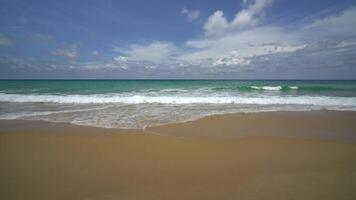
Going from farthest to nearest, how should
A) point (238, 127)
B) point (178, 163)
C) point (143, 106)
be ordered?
point (143, 106), point (238, 127), point (178, 163)

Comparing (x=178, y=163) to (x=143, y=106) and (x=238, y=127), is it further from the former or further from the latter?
(x=143, y=106)

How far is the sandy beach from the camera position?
2.57 meters

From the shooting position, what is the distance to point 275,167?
126 inches

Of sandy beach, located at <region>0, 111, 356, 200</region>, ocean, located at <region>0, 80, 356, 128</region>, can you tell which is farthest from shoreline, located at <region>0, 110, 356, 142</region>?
ocean, located at <region>0, 80, 356, 128</region>

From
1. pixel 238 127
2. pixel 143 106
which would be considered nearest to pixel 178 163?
pixel 238 127

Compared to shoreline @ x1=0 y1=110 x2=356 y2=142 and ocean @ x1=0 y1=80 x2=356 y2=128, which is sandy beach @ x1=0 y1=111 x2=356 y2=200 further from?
ocean @ x1=0 y1=80 x2=356 y2=128

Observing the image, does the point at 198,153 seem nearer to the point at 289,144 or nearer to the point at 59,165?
the point at 289,144

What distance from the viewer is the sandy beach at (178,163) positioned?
2568 millimetres

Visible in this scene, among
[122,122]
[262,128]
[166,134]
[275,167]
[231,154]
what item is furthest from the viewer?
[122,122]

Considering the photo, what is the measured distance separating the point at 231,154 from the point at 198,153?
2.18 feet

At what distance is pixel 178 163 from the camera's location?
3350 mm

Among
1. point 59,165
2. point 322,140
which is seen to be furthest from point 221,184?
point 322,140

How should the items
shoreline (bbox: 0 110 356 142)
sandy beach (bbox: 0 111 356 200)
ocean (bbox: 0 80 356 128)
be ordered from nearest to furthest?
sandy beach (bbox: 0 111 356 200) → shoreline (bbox: 0 110 356 142) → ocean (bbox: 0 80 356 128)

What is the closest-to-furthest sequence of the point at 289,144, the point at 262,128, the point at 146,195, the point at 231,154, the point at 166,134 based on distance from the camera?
the point at 146,195 < the point at 231,154 < the point at 289,144 < the point at 166,134 < the point at 262,128
